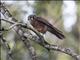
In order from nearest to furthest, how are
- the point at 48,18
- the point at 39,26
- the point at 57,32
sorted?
the point at 57,32 < the point at 39,26 < the point at 48,18

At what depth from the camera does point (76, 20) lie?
12.7 metres

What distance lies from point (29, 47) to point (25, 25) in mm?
650

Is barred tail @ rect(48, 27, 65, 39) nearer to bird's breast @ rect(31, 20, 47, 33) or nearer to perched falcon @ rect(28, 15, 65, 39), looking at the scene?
perched falcon @ rect(28, 15, 65, 39)

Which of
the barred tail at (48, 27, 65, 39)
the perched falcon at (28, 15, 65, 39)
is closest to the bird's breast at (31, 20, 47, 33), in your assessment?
the perched falcon at (28, 15, 65, 39)

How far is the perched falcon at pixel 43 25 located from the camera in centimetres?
466

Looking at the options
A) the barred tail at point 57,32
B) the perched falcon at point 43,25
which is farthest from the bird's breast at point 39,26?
the barred tail at point 57,32

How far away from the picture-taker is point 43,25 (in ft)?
15.8

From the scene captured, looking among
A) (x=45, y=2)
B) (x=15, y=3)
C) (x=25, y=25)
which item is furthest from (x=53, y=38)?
(x=45, y=2)

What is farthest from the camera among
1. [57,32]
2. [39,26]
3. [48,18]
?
[48,18]

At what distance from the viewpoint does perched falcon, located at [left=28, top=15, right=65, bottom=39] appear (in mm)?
4664

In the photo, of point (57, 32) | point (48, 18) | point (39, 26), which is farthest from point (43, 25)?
point (48, 18)

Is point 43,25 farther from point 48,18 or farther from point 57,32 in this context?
point 48,18

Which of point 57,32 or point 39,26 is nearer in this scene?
point 57,32

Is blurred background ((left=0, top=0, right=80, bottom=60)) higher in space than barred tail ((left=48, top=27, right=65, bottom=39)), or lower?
lower
